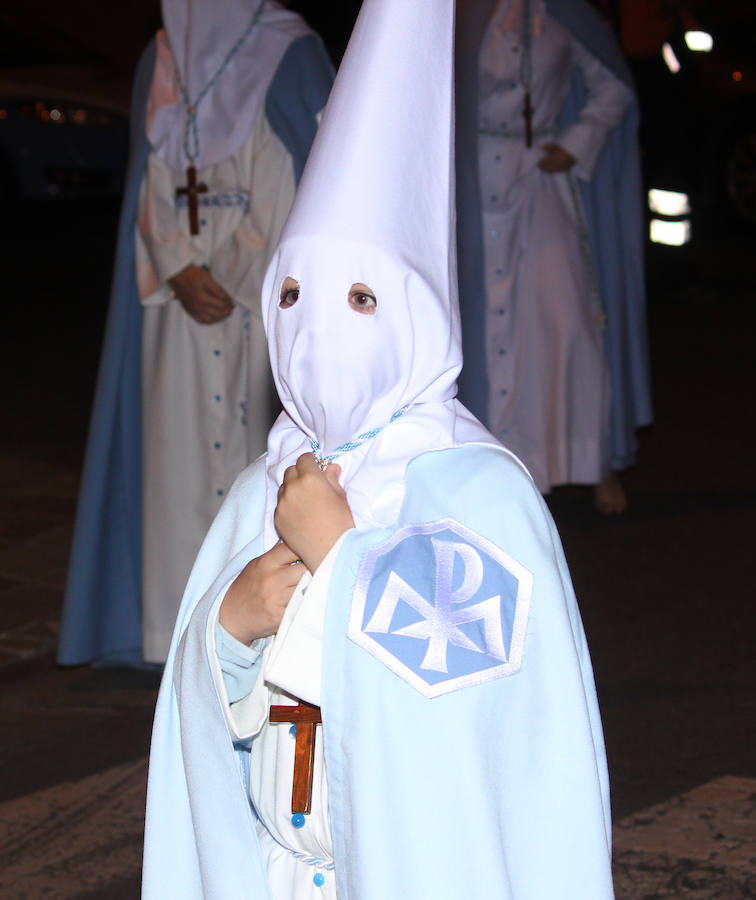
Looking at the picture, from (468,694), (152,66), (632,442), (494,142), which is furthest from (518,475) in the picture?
(632,442)

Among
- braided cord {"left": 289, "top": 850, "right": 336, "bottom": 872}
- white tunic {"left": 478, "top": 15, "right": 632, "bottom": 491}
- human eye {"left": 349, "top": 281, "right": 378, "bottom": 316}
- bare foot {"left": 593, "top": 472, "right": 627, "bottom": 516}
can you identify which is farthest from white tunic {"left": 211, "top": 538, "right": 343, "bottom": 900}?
bare foot {"left": 593, "top": 472, "right": 627, "bottom": 516}

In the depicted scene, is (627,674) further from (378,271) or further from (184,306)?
(378,271)

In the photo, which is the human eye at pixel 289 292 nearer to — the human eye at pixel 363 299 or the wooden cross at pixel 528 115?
the human eye at pixel 363 299

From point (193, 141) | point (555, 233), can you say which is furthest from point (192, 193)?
point (555, 233)

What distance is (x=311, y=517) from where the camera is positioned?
2156mm

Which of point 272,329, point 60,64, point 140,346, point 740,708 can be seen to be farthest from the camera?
point 60,64

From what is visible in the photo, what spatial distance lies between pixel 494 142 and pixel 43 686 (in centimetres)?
282

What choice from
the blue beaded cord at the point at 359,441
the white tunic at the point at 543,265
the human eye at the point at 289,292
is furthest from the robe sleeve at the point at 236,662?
the white tunic at the point at 543,265

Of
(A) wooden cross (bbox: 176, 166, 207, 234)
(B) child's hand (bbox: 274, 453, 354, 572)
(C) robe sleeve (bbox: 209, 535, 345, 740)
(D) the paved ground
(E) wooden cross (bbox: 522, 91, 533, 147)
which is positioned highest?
(E) wooden cross (bbox: 522, 91, 533, 147)

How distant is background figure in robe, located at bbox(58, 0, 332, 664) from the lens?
4.54 metres

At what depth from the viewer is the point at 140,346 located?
15.8 ft

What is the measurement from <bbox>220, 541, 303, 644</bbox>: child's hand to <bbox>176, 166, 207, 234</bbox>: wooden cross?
252 cm

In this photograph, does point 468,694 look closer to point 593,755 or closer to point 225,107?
point 593,755

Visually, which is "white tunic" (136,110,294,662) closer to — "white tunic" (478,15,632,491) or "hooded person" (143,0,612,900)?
"white tunic" (478,15,632,491)
